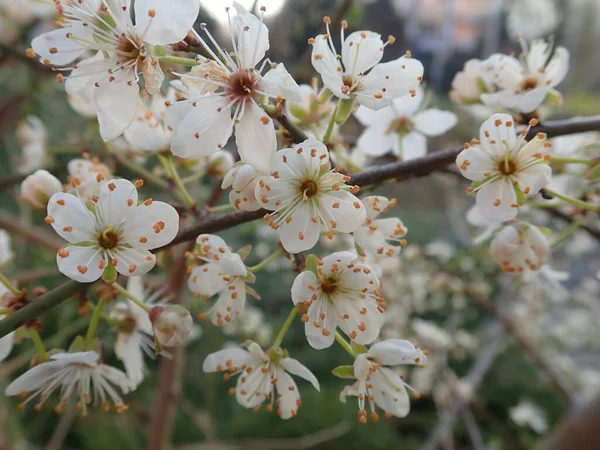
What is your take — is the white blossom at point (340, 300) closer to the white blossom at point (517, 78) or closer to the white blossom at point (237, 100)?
the white blossom at point (237, 100)

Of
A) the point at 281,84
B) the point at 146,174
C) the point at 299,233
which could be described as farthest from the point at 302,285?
the point at 146,174

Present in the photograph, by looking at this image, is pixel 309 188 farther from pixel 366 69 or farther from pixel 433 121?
pixel 433 121

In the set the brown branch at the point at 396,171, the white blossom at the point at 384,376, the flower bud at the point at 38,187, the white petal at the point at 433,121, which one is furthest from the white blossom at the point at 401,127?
the flower bud at the point at 38,187

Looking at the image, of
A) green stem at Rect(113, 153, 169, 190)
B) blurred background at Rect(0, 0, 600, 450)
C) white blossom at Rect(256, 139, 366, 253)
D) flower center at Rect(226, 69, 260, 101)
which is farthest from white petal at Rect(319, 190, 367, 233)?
blurred background at Rect(0, 0, 600, 450)

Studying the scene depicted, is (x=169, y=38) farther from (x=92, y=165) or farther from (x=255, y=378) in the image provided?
(x=255, y=378)

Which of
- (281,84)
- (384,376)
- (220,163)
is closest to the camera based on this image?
(281,84)

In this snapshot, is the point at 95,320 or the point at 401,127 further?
the point at 401,127

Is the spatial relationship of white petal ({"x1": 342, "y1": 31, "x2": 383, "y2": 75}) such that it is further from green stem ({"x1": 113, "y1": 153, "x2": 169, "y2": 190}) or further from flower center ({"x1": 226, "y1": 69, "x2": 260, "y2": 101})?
green stem ({"x1": 113, "y1": 153, "x2": 169, "y2": 190})
